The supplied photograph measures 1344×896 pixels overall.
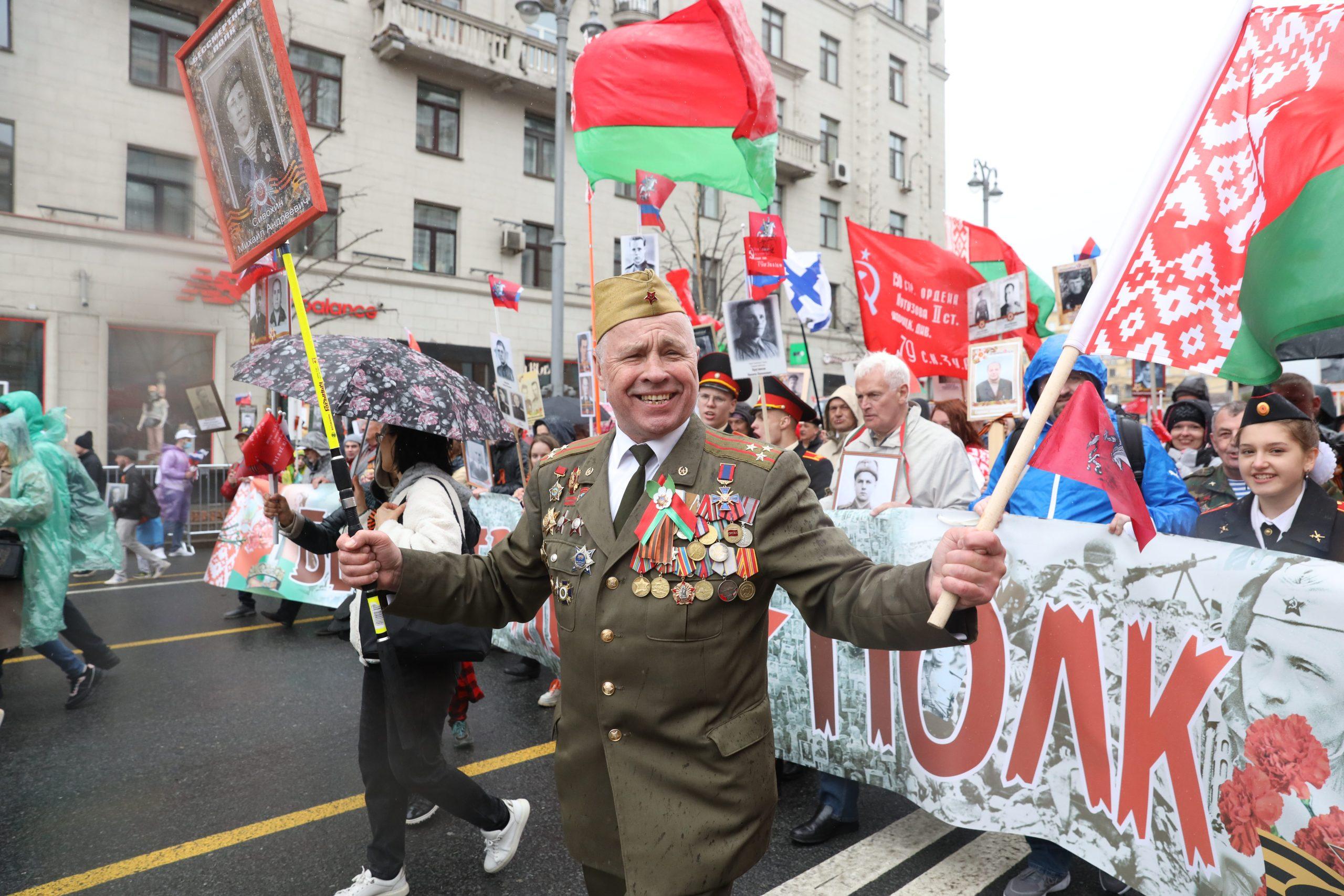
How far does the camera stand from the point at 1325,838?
229 cm

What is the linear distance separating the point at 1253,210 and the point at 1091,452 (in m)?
0.82

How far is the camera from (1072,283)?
29.8ft

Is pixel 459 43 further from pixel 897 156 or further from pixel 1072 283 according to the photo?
pixel 897 156

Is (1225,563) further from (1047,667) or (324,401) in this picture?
(324,401)

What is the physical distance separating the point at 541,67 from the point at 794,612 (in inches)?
811

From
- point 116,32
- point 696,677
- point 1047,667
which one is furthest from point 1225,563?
point 116,32

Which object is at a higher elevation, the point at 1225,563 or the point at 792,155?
the point at 792,155

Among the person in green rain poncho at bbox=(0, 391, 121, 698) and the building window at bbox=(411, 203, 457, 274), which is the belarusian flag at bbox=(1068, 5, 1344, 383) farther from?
the building window at bbox=(411, 203, 457, 274)

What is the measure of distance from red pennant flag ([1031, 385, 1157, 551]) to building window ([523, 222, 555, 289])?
20212 mm

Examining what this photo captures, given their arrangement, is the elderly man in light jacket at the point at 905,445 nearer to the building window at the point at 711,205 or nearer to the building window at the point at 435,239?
the building window at the point at 435,239

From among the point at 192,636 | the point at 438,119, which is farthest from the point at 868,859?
the point at 438,119

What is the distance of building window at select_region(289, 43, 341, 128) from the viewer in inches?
704

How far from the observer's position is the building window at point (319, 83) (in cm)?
1788

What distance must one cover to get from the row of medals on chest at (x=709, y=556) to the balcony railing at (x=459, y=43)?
19.9 m
